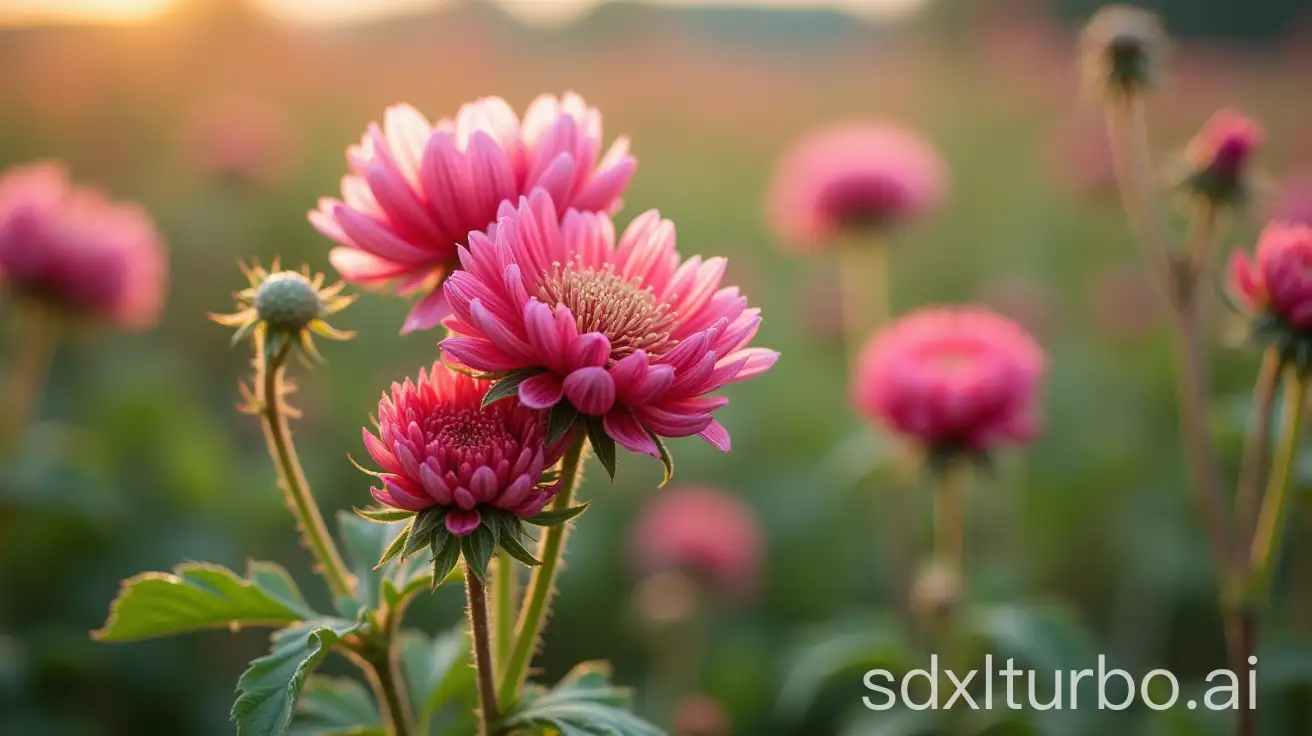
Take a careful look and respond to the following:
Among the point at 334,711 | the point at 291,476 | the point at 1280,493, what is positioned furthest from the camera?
the point at 1280,493

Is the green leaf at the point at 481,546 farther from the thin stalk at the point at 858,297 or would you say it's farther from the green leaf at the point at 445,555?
the thin stalk at the point at 858,297

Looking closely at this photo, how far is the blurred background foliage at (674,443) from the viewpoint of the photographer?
342 centimetres

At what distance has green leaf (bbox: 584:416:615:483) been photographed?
1.18m

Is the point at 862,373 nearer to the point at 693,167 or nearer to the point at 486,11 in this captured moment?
the point at 693,167

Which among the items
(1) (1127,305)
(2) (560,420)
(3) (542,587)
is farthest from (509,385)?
(1) (1127,305)

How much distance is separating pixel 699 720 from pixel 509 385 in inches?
78.5

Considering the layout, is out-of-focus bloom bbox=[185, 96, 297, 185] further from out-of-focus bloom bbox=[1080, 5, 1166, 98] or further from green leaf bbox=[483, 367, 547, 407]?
green leaf bbox=[483, 367, 547, 407]

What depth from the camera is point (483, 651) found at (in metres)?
1.27

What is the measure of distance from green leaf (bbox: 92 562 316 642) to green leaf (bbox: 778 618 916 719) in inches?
60.3

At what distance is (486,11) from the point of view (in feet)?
48.4

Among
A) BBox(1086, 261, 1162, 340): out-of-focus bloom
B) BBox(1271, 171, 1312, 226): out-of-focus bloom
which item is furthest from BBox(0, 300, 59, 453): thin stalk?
BBox(1086, 261, 1162, 340): out-of-focus bloom

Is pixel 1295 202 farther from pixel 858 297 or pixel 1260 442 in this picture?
pixel 1260 442

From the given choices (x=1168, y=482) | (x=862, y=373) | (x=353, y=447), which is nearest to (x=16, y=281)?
(x=353, y=447)

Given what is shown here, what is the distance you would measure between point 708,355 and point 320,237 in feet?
19.0
